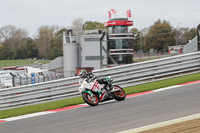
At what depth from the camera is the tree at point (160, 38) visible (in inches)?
3051

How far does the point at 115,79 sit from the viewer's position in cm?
1451

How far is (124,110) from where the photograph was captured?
8.61 meters

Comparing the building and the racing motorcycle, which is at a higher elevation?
the building

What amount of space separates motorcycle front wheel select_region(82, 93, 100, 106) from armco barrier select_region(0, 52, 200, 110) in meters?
3.21

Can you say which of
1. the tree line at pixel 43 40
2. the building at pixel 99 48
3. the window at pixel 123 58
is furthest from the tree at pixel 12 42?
the window at pixel 123 58

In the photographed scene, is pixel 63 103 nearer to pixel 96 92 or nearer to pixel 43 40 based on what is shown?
pixel 96 92

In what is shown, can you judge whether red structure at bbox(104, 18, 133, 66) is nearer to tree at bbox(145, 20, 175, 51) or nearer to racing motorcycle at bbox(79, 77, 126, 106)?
tree at bbox(145, 20, 175, 51)

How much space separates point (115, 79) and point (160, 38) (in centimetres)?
6562

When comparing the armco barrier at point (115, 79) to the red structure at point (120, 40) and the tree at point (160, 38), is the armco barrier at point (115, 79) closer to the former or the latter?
the red structure at point (120, 40)

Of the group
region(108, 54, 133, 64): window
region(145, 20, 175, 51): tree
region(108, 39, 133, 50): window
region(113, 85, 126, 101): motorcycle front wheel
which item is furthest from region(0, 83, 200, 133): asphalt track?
region(145, 20, 175, 51): tree

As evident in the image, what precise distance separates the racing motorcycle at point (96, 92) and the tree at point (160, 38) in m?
67.4

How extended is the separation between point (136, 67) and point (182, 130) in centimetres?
936

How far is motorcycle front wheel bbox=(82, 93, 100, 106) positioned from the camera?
10.4 m

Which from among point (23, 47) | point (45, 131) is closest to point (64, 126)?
point (45, 131)
